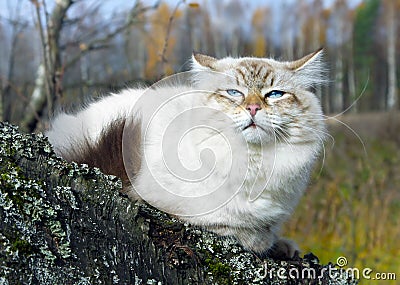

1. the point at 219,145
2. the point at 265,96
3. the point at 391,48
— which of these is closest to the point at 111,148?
the point at 219,145

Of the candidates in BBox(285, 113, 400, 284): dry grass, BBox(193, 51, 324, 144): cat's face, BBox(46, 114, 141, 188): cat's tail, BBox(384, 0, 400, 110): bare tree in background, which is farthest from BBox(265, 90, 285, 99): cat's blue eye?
BBox(384, 0, 400, 110): bare tree in background

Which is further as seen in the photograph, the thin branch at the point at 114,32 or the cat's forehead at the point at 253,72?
the thin branch at the point at 114,32

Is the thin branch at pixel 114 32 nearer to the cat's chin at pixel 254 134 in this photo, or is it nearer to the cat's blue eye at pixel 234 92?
the cat's blue eye at pixel 234 92

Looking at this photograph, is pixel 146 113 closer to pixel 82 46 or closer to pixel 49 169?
pixel 49 169

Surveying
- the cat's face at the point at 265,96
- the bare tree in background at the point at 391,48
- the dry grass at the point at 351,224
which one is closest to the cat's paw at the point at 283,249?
the cat's face at the point at 265,96

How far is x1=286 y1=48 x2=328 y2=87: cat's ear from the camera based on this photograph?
1826 millimetres

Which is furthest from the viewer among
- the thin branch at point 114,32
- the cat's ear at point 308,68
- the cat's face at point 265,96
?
the thin branch at point 114,32

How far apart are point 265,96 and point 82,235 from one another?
2.94 feet

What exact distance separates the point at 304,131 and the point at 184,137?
1.50 feet

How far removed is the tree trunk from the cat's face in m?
0.51

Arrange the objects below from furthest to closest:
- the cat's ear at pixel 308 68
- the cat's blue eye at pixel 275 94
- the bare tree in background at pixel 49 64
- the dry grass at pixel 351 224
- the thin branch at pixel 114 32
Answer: the dry grass at pixel 351 224 < the thin branch at pixel 114 32 < the bare tree in background at pixel 49 64 < the cat's ear at pixel 308 68 < the cat's blue eye at pixel 275 94

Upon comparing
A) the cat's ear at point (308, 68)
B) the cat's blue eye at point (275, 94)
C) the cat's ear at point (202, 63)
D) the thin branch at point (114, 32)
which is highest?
the thin branch at point (114, 32)

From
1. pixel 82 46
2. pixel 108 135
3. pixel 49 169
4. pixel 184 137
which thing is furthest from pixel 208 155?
pixel 82 46

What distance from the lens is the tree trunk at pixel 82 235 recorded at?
3.24 ft
